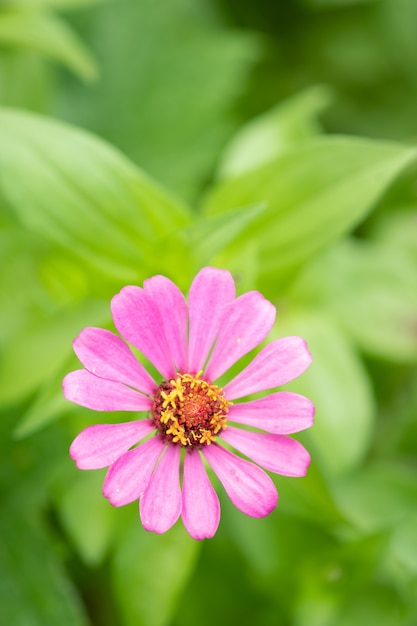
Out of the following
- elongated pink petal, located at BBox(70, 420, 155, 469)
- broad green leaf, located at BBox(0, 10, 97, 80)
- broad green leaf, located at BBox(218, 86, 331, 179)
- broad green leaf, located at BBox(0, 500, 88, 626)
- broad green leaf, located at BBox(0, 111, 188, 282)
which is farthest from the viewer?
broad green leaf, located at BBox(218, 86, 331, 179)

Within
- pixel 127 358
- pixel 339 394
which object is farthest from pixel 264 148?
pixel 127 358

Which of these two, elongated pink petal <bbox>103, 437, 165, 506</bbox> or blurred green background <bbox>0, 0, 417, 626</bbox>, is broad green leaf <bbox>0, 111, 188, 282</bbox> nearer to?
blurred green background <bbox>0, 0, 417, 626</bbox>

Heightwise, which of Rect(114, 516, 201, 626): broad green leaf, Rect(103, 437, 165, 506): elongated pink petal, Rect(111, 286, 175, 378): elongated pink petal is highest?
Rect(111, 286, 175, 378): elongated pink petal

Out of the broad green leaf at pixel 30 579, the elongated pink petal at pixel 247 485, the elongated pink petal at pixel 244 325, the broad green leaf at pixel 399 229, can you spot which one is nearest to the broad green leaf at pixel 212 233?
the elongated pink petal at pixel 244 325

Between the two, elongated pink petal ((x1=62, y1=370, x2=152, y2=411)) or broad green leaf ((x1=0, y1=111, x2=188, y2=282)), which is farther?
broad green leaf ((x1=0, y1=111, x2=188, y2=282))

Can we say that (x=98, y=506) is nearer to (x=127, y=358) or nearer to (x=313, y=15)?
(x=127, y=358)

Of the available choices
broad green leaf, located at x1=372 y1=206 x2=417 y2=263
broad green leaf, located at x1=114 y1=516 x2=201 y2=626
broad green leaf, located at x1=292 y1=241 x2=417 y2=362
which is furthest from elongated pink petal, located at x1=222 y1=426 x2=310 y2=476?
broad green leaf, located at x1=372 y1=206 x2=417 y2=263

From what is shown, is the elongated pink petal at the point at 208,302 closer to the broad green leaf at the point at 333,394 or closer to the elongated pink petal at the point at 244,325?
the elongated pink petal at the point at 244,325

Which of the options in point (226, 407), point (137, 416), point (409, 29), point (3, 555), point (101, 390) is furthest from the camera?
point (409, 29)
